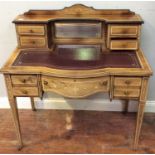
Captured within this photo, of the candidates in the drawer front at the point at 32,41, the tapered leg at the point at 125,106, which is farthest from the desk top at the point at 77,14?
the tapered leg at the point at 125,106

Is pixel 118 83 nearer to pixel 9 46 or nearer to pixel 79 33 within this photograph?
pixel 79 33

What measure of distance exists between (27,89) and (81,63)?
0.42 meters

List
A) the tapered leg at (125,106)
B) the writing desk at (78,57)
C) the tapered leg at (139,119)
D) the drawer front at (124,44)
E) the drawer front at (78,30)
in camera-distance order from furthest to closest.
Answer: the tapered leg at (125,106) < the drawer front at (78,30) < the drawer front at (124,44) < the tapered leg at (139,119) < the writing desk at (78,57)

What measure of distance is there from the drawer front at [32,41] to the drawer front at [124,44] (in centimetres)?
53

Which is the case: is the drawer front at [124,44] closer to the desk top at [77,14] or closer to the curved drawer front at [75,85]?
the desk top at [77,14]

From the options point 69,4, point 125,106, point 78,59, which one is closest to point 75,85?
point 78,59

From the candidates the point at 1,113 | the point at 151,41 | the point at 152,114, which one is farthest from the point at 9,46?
the point at 152,114

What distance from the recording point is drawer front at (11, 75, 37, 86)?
64.6 inches

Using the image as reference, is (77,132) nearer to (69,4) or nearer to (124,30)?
(124,30)

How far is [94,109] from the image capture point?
2.43 meters

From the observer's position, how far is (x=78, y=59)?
67.9 inches

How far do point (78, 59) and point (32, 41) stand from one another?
0.41 metres

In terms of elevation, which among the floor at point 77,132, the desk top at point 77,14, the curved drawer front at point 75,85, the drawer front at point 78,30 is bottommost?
the floor at point 77,132

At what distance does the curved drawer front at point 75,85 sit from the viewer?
1.60 meters
